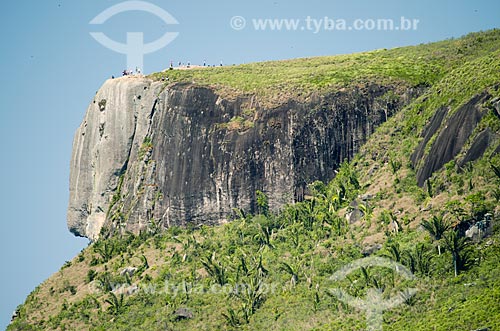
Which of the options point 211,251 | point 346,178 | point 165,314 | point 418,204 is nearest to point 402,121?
point 346,178

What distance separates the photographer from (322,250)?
94812mm

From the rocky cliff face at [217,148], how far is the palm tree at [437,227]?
20.0 m

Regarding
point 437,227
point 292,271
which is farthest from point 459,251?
point 292,271

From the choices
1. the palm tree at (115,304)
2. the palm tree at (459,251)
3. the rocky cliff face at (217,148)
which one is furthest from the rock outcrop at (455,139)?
the palm tree at (115,304)

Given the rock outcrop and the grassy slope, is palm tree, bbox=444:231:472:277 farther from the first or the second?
the rock outcrop

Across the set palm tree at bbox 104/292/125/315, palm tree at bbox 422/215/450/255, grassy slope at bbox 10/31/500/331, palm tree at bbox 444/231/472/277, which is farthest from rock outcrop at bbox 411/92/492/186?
palm tree at bbox 104/292/125/315

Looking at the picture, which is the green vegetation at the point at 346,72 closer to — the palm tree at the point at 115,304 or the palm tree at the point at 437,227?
the palm tree at the point at 115,304

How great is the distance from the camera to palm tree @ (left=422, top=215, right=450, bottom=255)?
84.7 m

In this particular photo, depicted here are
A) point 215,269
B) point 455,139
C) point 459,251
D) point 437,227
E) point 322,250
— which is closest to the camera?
point 459,251

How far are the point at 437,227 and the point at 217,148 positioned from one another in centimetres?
3020

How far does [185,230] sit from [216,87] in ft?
52.8

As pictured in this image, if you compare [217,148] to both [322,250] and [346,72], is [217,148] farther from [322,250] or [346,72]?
[322,250]

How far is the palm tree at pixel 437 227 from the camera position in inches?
Result: 3334

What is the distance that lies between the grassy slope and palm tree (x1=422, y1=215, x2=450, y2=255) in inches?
34.8
